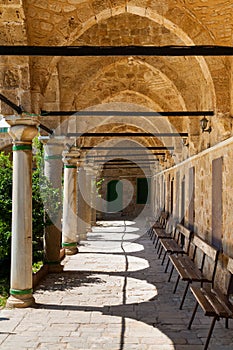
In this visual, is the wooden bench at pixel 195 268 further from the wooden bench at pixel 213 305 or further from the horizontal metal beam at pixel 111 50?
the horizontal metal beam at pixel 111 50

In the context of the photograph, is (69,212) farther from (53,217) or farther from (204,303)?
(204,303)

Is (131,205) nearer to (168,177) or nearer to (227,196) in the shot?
(168,177)

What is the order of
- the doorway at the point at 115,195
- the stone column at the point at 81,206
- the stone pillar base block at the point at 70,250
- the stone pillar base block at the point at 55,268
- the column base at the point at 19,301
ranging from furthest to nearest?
the doorway at the point at 115,195 < the stone column at the point at 81,206 < the stone pillar base block at the point at 70,250 < the stone pillar base block at the point at 55,268 < the column base at the point at 19,301

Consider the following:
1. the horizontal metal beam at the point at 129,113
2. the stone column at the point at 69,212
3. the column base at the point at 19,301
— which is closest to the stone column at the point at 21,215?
the column base at the point at 19,301

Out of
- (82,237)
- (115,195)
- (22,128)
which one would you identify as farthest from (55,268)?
(115,195)

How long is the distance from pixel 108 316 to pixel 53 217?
3.89 meters

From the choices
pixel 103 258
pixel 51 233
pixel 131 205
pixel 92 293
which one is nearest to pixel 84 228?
pixel 103 258

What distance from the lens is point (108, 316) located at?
21.0ft

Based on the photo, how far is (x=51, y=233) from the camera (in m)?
10.1

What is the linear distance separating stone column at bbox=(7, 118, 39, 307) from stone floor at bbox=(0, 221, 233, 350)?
36cm

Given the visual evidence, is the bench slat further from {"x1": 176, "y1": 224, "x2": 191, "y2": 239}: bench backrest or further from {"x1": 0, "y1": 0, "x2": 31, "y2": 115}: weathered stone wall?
{"x1": 176, "y1": 224, "x2": 191, "y2": 239}: bench backrest

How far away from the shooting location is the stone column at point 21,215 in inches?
271

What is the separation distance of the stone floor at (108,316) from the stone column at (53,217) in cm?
40

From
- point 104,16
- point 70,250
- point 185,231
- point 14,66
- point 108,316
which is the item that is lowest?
point 108,316
